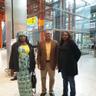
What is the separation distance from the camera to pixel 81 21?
17.7 metres

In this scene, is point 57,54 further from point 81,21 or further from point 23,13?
point 81,21

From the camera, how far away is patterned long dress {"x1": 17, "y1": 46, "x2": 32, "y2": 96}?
13.8ft

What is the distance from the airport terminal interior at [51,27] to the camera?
20.5 feet

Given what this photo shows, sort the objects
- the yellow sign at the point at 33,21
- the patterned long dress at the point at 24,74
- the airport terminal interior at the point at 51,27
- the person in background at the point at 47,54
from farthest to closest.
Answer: the yellow sign at the point at 33,21
the airport terminal interior at the point at 51,27
the person in background at the point at 47,54
the patterned long dress at the point at 24,74

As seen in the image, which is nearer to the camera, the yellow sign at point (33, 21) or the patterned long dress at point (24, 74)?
the patterned long dress at point (24, 74)

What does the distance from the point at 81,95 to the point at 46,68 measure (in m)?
1.18

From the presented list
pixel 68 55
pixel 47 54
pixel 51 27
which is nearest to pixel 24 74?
pixel 47 54

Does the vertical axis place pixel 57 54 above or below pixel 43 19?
below

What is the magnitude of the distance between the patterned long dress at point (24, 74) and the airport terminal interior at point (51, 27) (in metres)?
0.80

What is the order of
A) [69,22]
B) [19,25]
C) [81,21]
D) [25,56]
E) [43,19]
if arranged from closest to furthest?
[25,56]
[19,25]
[43,19]
[69,22]
[81,21]

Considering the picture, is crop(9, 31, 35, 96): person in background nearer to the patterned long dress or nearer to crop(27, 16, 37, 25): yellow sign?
the patterned long dress

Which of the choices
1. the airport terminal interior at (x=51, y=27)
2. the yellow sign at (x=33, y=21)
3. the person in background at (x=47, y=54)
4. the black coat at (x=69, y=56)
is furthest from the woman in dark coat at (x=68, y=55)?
the yellow sign at (x=33, y=21)

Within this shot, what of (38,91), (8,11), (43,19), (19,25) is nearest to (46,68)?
(38,91)

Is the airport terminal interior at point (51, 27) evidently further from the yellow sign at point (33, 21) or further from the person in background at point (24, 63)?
the person in background at point (24, 63)
